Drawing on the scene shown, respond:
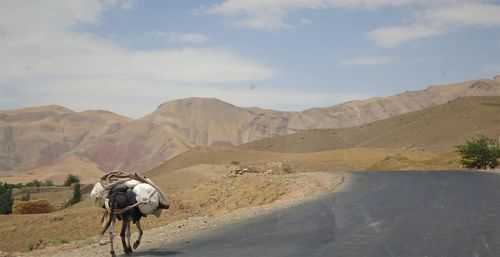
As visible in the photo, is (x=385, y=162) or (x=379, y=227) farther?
(x=385, y=162)

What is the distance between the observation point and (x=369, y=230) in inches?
583

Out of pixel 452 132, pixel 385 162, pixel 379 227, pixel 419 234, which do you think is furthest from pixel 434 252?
pixel 452 132

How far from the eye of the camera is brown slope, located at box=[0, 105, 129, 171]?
16250 centimetres

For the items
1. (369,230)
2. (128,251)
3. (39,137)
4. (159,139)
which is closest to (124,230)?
(128,251)

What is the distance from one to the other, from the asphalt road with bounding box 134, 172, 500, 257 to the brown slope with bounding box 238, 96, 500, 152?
254ft

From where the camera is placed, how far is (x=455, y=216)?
16797mm

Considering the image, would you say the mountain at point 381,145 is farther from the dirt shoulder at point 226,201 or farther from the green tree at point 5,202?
the dirt shoulder at point 226,201

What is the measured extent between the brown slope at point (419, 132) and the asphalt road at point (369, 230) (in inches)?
3044

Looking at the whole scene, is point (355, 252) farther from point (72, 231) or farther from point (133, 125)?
point (133, 125)

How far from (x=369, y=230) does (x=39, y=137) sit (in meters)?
177

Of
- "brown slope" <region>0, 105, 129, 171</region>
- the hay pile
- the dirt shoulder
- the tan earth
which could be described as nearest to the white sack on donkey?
the tan earth

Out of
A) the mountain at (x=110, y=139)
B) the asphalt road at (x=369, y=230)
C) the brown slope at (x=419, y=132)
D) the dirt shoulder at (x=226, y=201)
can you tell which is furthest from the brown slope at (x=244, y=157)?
the mountain at (x=110, y=139)

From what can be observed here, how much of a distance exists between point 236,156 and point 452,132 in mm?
45572

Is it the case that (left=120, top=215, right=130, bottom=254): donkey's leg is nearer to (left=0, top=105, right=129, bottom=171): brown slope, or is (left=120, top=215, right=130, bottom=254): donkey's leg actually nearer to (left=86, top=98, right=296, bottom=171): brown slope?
(left=86, top=98, right=296, bottom=171): brown slope
